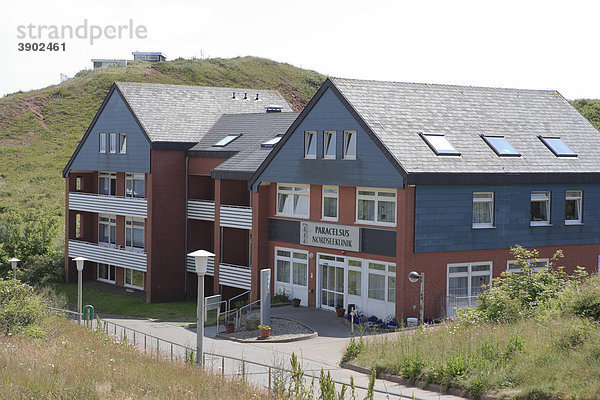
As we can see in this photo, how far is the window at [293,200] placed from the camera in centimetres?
3466

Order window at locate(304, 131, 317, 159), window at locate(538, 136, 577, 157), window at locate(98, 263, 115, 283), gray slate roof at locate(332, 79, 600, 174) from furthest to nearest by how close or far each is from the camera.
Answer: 1. window at locate(98, 263, 115, 283)
2. window at locate(538, 136, 577, 157)
3. window at locate(304, 131, 317, 159)
4. gray slate roof at locate(332, 79, 600, 174)

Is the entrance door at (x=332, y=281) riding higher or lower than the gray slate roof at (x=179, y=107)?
lower

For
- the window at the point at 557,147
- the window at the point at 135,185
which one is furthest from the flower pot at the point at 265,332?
the window at the point at 135,185

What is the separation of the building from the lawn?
1.00 meters

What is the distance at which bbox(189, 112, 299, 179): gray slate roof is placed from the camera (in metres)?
37.8

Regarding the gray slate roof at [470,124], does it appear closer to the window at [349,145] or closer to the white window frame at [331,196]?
the window at [349,145]

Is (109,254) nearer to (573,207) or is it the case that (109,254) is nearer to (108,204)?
(108,204)

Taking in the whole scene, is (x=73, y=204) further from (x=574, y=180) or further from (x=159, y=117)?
(x=574, y=180)

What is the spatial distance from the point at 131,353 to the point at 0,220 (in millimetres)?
32880

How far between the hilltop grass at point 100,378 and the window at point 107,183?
1047 inches

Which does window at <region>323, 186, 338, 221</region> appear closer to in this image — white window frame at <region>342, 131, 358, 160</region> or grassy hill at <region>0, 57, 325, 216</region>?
white window frame at <region>342, 131, 358, 160</region>

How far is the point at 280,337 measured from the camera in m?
29.5

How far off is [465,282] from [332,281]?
5336mm

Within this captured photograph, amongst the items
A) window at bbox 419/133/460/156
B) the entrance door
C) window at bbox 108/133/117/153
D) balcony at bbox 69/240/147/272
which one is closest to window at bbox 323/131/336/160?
window at bbox 419/133/460/156
